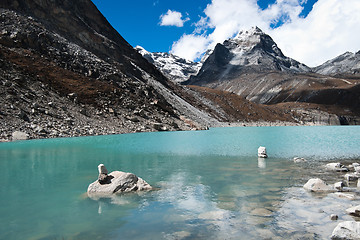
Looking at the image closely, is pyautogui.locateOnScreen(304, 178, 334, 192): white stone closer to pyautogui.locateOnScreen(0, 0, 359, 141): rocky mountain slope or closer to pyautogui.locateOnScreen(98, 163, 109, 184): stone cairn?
pyautogui.locateOnScreen(98, 163, 109, 184): stone cairn

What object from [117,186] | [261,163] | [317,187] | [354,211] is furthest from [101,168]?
[261,163]

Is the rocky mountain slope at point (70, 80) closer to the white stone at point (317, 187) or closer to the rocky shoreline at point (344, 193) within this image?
the white stone at point (317, 187)

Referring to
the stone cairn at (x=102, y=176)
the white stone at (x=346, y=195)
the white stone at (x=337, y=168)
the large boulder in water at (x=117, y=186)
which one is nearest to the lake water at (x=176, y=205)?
the white stone at (x=346, y=195)

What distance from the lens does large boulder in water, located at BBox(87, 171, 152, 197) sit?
44.2 feet

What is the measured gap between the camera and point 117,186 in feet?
44.8

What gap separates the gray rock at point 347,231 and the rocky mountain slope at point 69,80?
42597mm

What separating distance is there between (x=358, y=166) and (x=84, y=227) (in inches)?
733

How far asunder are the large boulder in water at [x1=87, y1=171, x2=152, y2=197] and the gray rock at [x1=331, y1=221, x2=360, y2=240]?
8.69 meters

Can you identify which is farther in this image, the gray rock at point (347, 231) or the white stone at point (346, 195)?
the white stone at point (346, 195)

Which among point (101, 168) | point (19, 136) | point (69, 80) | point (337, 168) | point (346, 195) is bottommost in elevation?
point (346, 195)

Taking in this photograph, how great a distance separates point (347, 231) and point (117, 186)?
33.0 ft

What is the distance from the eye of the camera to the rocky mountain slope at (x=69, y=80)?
150ft

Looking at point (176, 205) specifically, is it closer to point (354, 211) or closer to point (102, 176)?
point (102, 176)

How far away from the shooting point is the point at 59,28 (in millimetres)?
72875
